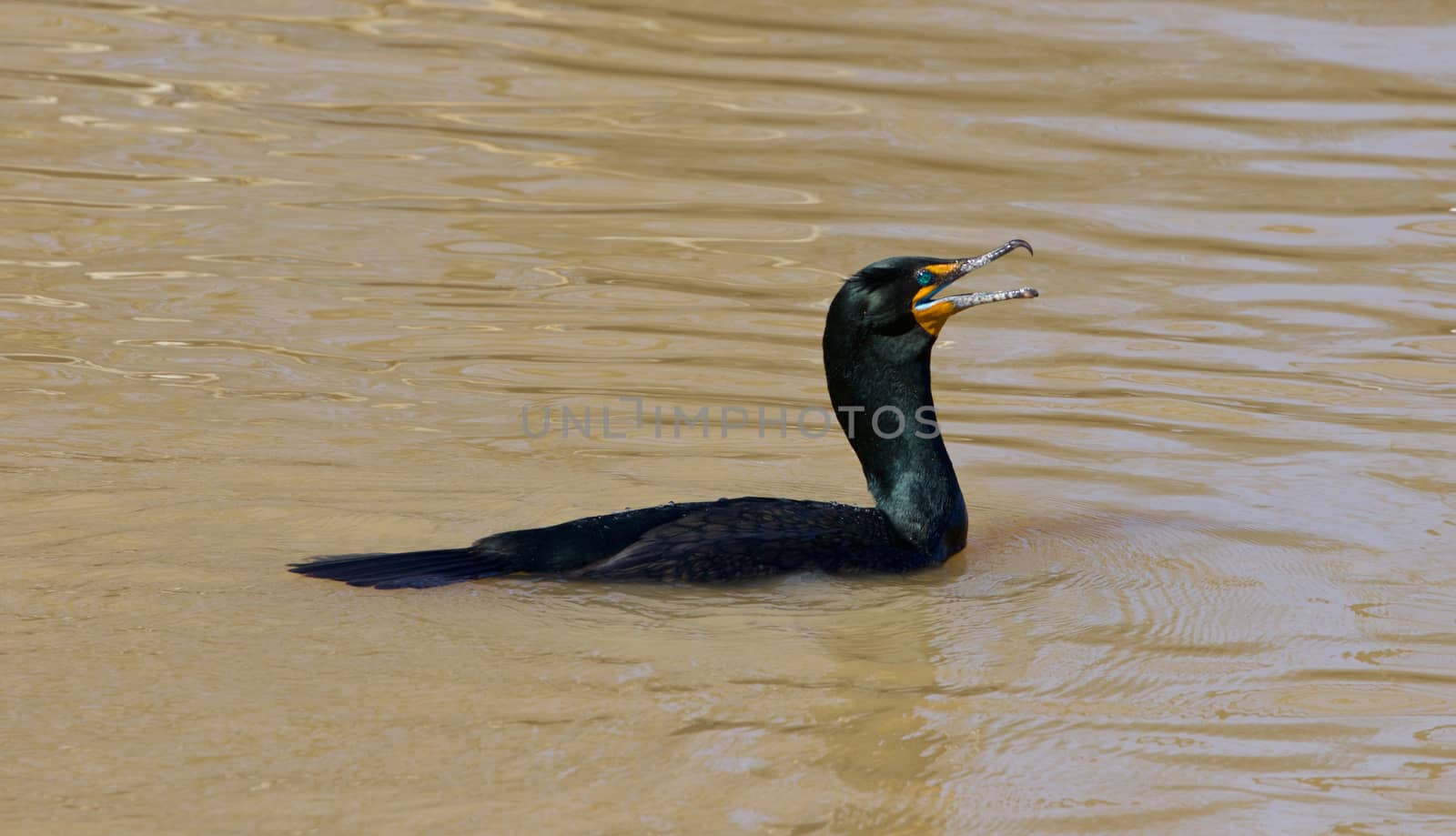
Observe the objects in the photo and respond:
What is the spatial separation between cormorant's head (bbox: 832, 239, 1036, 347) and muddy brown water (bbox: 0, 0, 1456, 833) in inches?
29.8

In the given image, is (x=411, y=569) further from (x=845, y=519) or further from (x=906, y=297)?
(x=906, y=297)

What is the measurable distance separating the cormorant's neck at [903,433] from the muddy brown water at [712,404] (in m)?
0.19

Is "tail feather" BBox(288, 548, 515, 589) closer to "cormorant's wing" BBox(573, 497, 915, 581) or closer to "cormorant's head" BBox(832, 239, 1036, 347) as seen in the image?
"cormorant's wing" BBox(573, 497, 915, 581)

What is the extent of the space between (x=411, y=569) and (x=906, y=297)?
1.62 m

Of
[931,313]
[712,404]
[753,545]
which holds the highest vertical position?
[931,313]

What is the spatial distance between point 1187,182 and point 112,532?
6811 mm

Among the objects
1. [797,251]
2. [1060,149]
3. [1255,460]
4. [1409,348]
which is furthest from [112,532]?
[1060,149]

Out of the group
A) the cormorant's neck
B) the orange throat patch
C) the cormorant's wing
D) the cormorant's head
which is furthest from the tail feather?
the orange throat patch

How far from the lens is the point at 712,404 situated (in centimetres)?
754

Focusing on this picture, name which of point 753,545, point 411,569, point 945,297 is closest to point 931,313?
point 945,297

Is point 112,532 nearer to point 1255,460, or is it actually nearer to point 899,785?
point 899,785

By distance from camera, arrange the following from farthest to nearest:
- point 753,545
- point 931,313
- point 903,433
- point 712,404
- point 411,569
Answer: point 712,404 → point 903,433 → point 931,313 → point 753,545 → point 411,569

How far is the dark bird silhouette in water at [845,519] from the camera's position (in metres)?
5.43

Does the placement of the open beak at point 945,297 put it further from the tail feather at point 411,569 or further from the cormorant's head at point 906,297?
the tail feather at point 411,569
